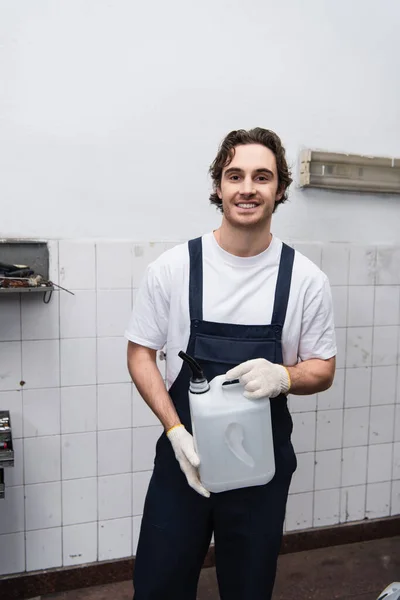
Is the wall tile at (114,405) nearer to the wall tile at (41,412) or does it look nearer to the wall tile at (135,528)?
the wall tile at (41,412)

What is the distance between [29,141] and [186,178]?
1.74 ft

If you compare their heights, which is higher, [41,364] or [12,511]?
[41,364]

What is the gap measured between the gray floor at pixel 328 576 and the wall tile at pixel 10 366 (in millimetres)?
778

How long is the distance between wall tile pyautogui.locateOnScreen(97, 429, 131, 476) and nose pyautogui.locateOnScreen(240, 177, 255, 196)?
1028mm

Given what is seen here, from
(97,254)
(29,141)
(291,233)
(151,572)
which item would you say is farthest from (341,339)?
(29,141)

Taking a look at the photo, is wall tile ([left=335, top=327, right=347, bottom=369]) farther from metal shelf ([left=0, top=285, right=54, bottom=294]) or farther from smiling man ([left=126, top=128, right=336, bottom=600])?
metal shelf ([left=0, top=285, right=54, bottom=294])

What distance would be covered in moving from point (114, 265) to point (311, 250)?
2.44 ft

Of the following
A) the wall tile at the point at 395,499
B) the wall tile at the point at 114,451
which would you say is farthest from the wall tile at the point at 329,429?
the wall tile at the point at 114,451

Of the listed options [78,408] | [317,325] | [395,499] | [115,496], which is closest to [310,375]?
[317,325]

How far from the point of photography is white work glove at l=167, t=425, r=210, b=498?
1253mm

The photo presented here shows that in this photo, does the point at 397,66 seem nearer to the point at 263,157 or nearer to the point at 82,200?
the point at 263,157

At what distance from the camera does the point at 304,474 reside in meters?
2.18

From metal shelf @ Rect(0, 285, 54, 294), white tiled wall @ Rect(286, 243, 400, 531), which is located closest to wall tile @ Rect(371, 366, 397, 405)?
white tiled wall @ Rect(286, 243, 400, 531)

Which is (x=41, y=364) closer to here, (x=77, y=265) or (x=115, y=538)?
(x=77, y=265)
